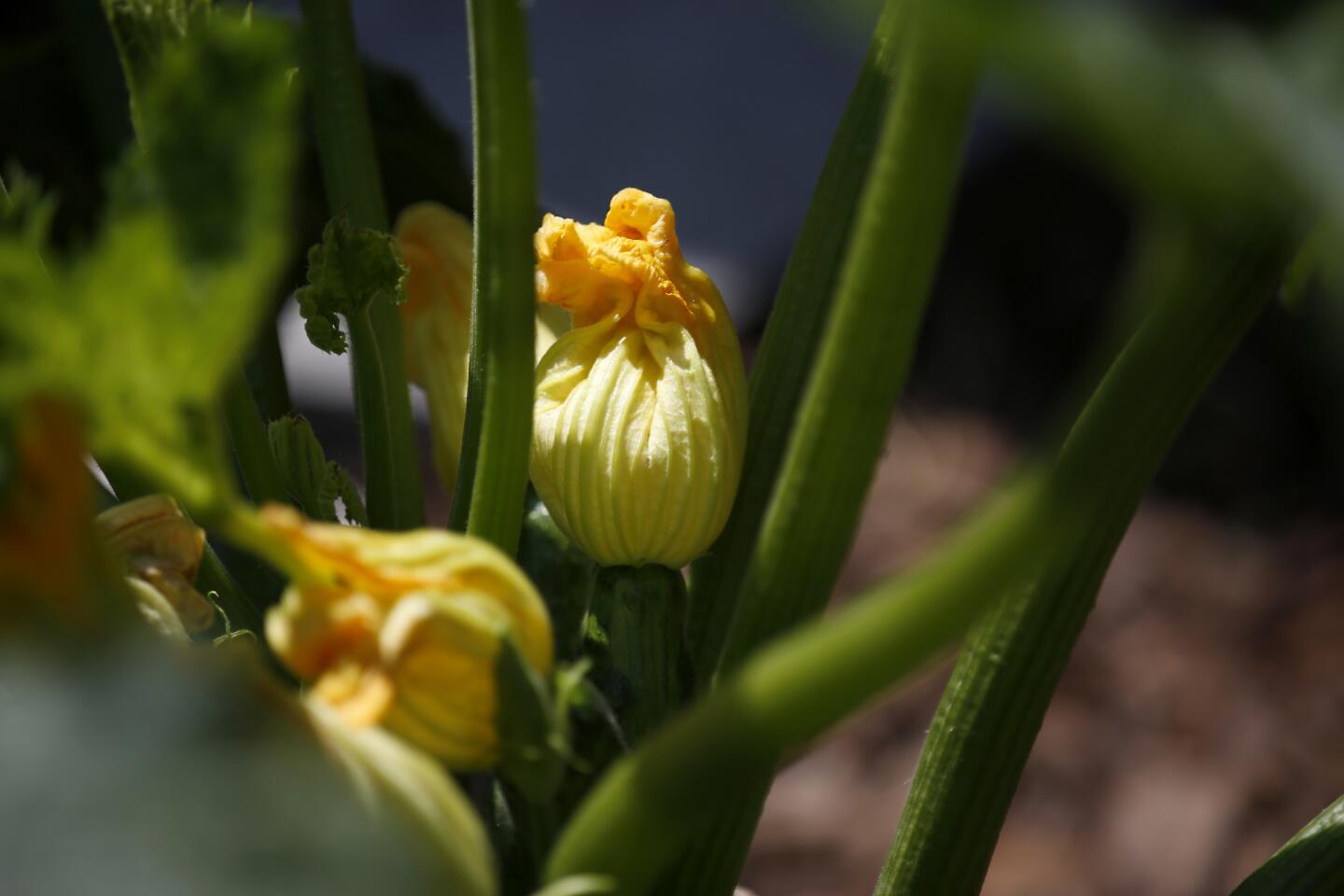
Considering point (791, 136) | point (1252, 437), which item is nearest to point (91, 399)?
point (1252, 437)

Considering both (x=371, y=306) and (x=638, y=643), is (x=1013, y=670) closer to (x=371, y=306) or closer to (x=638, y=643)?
(x=638, y=643)

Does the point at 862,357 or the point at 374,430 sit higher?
the point at 862,357

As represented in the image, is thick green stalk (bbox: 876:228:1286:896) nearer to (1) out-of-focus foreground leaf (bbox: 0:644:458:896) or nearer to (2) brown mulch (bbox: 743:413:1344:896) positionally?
(1) out-of-focus foreground leaf (bbox: 0:644:458:896)

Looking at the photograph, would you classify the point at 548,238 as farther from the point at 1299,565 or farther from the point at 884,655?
the point at 1299,565

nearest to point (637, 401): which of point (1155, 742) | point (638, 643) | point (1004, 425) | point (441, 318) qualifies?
point (638, 643)

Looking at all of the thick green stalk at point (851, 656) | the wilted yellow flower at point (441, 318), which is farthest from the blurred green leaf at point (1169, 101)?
the wilted yellow flower at point (441, 318)

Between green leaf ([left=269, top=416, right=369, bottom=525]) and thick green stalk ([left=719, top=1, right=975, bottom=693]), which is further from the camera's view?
green leaf ([left=269, top=416, right=369, bottom=525])

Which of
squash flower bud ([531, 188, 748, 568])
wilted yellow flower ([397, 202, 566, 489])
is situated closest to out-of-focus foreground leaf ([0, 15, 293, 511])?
squash flower bud ([531, 188, 748, 568])
